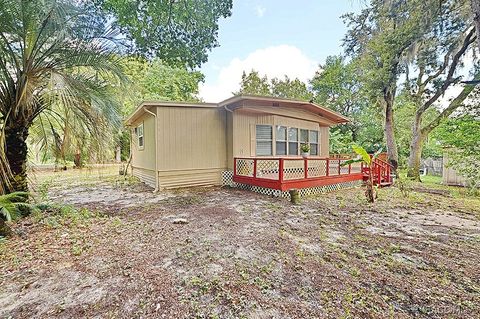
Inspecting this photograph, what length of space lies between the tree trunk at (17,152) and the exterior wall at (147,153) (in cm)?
411

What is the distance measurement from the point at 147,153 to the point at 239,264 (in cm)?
791

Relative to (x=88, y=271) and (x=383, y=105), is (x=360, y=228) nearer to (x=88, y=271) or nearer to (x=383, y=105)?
(x=88, y=271)

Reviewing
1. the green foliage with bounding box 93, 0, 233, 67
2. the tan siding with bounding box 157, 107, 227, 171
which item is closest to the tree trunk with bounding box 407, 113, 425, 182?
the tan siding with bounding box 157, 107, 227, 171

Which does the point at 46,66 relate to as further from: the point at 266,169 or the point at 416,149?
the point at 416,149

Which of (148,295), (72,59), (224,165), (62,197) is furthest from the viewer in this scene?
(224,165)

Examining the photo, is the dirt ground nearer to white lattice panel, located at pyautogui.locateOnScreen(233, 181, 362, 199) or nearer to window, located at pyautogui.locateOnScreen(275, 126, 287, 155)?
white lattice panel, located at pyautogui.locateOnScreen(233, 181, 362, 199)

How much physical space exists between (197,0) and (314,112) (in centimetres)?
686

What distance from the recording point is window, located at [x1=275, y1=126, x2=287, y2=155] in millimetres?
9977

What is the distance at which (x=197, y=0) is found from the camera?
6.74m

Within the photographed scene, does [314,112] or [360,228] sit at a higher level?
[314,112]

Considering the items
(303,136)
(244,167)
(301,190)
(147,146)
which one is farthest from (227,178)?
(303,136)

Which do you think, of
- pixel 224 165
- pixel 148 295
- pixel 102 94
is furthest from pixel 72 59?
pixel 224 165

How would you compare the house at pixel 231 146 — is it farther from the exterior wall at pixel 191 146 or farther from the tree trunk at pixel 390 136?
the tree trunk at pixel 390 136

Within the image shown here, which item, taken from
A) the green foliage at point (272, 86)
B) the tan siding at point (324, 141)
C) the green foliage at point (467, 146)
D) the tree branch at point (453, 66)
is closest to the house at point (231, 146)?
the tan siding at point (324, 141)
